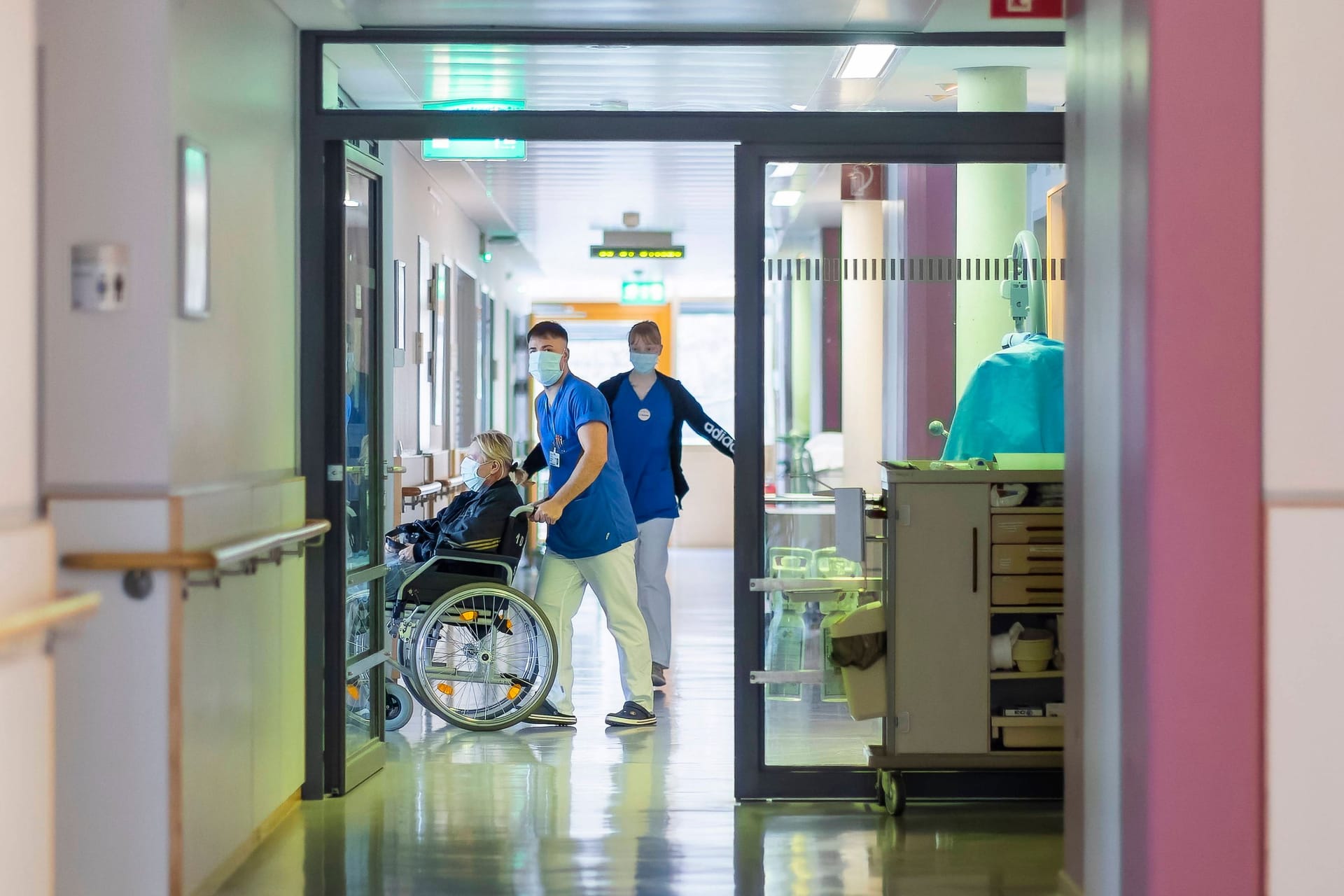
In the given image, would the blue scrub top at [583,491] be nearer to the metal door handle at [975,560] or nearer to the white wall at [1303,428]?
the metal door handle at [975,560]

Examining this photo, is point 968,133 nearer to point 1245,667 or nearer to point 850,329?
point 850,329

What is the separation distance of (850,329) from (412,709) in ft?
8.51

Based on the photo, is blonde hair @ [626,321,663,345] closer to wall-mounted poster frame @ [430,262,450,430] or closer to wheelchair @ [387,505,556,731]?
wheelchair @ [387,505,556,731]

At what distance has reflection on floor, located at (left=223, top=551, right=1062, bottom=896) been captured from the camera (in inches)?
147

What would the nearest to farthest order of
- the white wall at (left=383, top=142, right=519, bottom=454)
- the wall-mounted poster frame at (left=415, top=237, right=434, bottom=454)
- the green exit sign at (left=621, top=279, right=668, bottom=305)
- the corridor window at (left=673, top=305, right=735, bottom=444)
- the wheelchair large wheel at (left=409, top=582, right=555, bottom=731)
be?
1. the wheelchair large wheel at (left=409, top=582, right=555, bottom=731)
2. the white wall at (left=383, top=142, right=519, bottom=454)
3. the wall-mounted poster frame at (left=415, top=237, right=434, bottom=454)
4. the green exit sign at (left=621, top=279, right=668, bottom=305)
5. the corridor window at (left=673, top=305, right=735, bottom=444)

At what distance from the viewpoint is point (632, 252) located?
1130 centimetres

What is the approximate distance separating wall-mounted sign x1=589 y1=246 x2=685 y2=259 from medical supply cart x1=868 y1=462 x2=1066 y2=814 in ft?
23.6

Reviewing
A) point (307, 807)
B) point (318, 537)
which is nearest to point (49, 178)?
point (318, 537)

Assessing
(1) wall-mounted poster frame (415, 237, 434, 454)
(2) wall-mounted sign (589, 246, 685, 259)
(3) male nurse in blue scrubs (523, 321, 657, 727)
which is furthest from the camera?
(2) wall-mounted sign (589, 246, 685, 259)

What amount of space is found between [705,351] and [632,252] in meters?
5.96

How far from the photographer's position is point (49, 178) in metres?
3.18

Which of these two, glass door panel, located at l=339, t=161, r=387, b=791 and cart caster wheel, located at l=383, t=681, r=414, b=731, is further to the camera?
cart caster wheel, located at l=383, t=681, r=414, b=731

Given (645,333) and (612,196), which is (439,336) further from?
(645,333)

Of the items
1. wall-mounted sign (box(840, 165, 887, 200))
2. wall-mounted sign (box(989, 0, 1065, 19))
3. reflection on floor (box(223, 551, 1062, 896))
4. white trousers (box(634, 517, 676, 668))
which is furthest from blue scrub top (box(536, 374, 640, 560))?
wall-mounted sign (box(989, 0, 1065, 19))
